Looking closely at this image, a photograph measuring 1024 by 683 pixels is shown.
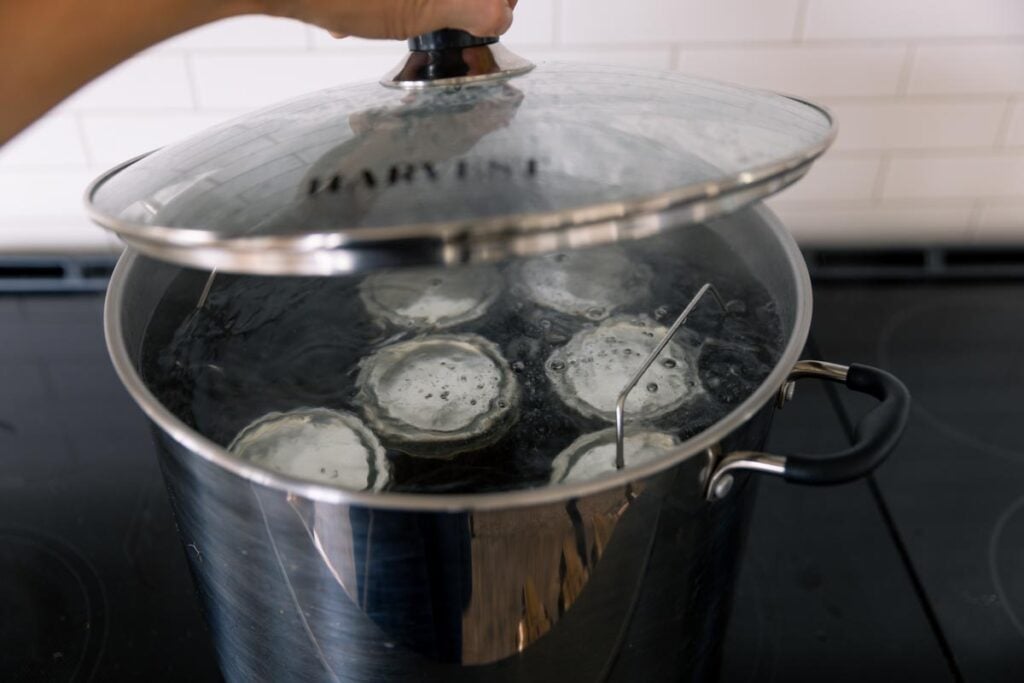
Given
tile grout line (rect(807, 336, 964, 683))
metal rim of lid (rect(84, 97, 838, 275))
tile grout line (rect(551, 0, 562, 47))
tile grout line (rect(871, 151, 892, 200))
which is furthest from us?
tile grout line (rect(871, 151, 892, 200))

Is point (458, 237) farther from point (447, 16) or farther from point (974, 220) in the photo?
point (974, 220)

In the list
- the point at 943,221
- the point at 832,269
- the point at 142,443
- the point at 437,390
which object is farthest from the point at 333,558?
the point at 943,221

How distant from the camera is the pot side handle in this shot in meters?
0.39

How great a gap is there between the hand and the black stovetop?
47cm

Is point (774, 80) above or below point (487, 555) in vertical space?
above

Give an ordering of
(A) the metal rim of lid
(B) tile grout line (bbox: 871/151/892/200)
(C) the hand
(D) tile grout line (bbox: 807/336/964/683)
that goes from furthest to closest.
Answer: (B) tile grout line (bbox: 871/151/892/200) → (D) tile grout line (bbox: 807/336/964/683) → (C) the hand → (A) the metal rim of lid

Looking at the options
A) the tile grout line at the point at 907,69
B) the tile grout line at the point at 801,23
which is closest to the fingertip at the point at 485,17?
the tile grout line at the point at 801,23

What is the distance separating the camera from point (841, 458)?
0.40 meters

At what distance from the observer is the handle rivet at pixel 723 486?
1.30 feet

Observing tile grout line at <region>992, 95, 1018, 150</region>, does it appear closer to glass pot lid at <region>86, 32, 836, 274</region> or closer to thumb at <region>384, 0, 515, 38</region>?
glass pot lid at <region>86, 32, 836, 274</region>

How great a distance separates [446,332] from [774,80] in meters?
0.50

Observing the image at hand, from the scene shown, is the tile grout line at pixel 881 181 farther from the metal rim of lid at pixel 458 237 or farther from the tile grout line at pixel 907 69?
the metal rim of lid at pixel 458 237

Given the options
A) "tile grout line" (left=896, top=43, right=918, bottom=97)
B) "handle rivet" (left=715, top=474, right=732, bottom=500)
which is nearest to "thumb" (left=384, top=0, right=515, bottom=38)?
"handle rivet" (left=715, top=474, right=732, bottom=500)

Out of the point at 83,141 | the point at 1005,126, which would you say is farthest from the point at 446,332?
the point at 1005,126
